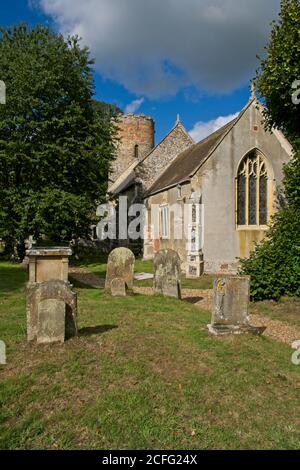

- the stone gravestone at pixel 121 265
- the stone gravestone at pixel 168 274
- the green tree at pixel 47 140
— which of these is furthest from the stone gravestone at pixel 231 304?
the green tree at pixel 47 140

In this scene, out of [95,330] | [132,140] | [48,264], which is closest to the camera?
[95,330]

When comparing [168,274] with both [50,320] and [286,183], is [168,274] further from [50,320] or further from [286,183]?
[50,320]

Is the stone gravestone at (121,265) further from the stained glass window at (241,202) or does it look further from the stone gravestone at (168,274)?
the stained glass window at (241,202)

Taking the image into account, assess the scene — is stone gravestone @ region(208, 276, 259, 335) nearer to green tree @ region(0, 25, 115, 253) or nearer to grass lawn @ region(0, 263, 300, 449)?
grass lawn @ region(0, 263, 300, 449)

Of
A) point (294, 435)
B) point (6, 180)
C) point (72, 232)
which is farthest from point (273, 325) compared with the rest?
point (6, 180)

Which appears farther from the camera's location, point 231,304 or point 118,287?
point 118,287

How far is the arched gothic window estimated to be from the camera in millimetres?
18172

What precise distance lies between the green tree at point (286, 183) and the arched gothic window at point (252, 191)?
618cm

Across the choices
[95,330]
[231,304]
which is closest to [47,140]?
[95,330]

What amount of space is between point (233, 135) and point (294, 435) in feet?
52.7

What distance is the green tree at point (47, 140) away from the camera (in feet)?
61.3

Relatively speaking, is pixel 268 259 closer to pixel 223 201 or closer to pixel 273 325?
pixel 273 325

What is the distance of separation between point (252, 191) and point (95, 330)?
13906mm

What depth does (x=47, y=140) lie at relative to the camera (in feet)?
64.7
